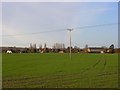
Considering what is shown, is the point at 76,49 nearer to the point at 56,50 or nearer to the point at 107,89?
the point at 56,50

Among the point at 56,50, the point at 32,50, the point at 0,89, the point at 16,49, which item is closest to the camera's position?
the point at 0,89

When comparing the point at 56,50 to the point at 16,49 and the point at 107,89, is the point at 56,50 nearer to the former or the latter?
the point at 16,49

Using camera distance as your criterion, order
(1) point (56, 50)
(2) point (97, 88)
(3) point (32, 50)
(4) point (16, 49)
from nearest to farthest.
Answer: (2) point (97, 88) < (4) point (16, 49) < (3) point (32, 50) < (1) point (56, 50)

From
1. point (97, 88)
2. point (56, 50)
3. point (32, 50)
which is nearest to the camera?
point (97, 88)

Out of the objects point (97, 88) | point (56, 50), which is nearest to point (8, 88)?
point (97, 88)

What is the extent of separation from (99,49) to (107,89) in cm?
15467

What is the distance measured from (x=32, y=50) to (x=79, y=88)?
14076 centimetres

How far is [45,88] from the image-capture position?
1184 centimetres

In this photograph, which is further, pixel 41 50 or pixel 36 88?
pixel 41 50

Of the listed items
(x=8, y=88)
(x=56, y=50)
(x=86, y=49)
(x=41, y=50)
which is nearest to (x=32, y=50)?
(x=41, y=50)

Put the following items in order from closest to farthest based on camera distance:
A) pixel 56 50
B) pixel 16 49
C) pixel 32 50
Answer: pixel 16 49
pixel 32 50
pixel 56 50

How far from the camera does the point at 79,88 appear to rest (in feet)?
39.4

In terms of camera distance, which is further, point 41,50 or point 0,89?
point 41,50

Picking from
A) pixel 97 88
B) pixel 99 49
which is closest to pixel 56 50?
pixel 99 49
